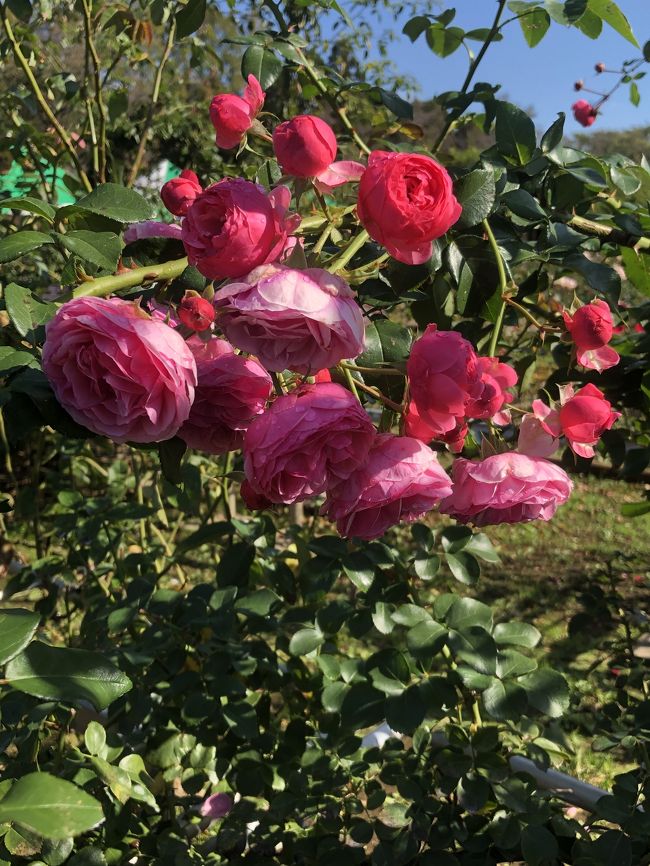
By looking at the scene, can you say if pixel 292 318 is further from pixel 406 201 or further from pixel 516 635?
pixel 516 635

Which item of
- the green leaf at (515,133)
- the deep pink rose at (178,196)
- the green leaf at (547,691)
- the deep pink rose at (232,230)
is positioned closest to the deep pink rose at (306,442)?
the deep pink rose at (232,230)

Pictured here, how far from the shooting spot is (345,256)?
60 centimetres

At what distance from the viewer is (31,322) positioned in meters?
0.63

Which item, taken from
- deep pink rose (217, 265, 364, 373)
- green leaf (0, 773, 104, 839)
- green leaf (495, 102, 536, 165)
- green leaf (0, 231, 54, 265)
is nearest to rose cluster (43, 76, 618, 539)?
deep pink rose (217, 265, 364, 373)

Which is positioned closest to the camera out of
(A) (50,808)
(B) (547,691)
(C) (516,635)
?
(A) (50,808)

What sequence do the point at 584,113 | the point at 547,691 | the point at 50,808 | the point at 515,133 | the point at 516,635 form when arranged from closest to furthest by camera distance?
the point at 50,808, the point at 515,133, the point at 547,691, the point at 516,635, the point at 584,113

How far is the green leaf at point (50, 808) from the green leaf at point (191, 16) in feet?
3.06

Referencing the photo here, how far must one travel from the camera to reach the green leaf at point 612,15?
94 centimetres

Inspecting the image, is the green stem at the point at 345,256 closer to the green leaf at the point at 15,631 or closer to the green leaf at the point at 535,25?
the green leaf at the point at 15,631

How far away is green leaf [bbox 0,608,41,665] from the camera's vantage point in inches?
19.7

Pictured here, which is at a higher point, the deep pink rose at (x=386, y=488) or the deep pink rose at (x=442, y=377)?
the deep pink rose at (x=442, y=377)

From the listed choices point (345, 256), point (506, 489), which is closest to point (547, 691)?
point (506, 489)

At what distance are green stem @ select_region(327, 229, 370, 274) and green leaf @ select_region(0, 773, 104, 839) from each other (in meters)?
0.40

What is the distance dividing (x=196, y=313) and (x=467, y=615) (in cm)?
72
